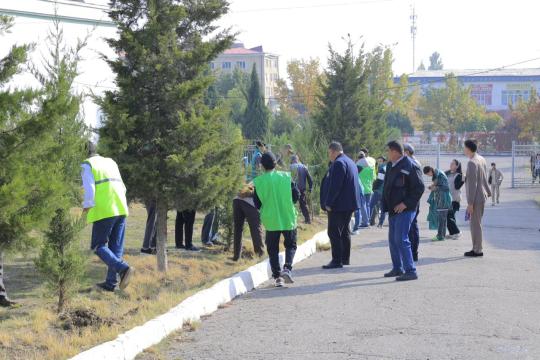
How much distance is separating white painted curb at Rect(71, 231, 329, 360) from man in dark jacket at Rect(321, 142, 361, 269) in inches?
34.3

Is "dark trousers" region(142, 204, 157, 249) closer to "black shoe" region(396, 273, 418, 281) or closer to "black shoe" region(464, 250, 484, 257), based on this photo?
"black shoe" region(396, 273, 418, 281)

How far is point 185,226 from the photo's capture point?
13500mm

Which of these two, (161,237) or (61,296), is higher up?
(161,237)

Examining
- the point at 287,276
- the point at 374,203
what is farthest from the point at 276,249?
the point at 374,203

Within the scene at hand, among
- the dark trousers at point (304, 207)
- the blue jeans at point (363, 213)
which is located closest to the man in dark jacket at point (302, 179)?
the dark trousers at point (304, 207)

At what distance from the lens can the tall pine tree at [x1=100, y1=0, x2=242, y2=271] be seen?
1030 cm

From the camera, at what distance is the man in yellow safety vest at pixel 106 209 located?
362 inches

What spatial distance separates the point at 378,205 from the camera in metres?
20.9

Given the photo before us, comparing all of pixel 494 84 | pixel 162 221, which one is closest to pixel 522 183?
pixel 162 221

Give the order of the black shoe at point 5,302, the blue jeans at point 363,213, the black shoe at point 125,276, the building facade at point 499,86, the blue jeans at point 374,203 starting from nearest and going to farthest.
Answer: the black shoe at point 5,302
the black shoe at point 125,276
the blue jeans at point 363,213
the blue jeans at point 374,203
the building facade at point 499,86

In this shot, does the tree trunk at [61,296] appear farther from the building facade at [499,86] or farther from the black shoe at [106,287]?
the building facade at [499,86]

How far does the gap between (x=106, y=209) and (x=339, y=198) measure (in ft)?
13.1

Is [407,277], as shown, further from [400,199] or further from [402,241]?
[400,199]

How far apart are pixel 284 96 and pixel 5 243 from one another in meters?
64.4
